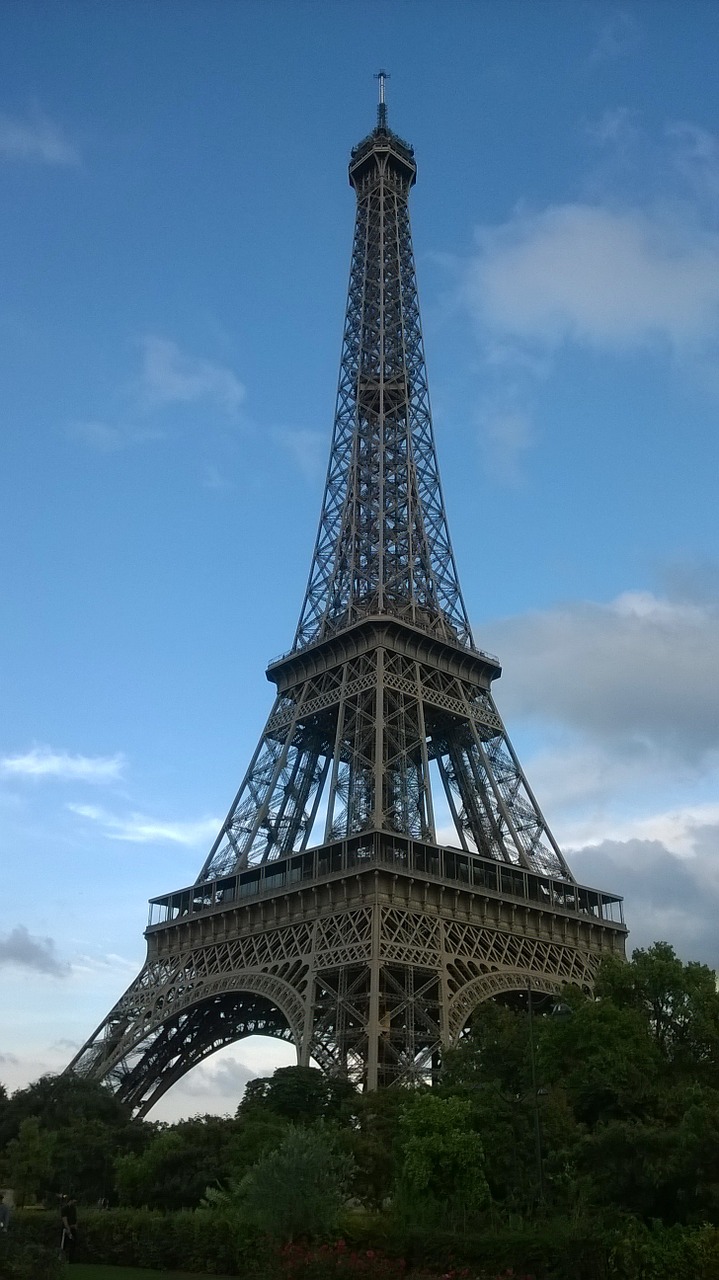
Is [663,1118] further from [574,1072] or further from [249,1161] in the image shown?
[249,1161]

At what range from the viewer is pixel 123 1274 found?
2494 cm

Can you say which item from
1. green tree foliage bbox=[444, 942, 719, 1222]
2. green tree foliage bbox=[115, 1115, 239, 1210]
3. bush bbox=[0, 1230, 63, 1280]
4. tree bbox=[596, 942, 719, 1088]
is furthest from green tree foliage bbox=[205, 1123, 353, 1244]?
tree bbox=[596, 942, 719, 1088]

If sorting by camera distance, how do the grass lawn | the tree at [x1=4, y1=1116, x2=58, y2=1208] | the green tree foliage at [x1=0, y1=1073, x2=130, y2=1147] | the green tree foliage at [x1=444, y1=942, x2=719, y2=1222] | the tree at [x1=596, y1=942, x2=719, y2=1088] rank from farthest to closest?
1. the green tree foliage at [x1=0, y1=1073, x2=130, y2=1147]
2. the tree at [x1=4, y1=1116, x2=58, y2=1208]
3. the tree at [x1=596, y1=942, x2=719, y2=1088]
4. the grass lawn
5. the green tree foliage at [x1=444, y1=942, x2=719, y2=1222]

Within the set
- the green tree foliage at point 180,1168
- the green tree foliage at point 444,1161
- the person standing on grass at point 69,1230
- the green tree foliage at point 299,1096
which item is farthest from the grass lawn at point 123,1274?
the green tree foliage at point 299,1096

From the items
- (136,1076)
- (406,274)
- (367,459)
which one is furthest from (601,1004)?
(406,274)

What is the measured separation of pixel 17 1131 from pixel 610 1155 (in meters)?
35.1

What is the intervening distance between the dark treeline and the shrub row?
0.44m

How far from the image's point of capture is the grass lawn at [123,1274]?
2381 cm

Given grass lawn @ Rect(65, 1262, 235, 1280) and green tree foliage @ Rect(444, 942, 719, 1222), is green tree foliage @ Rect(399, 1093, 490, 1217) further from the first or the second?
grass lawn @ Rect(65, 1262, 235, 1280)

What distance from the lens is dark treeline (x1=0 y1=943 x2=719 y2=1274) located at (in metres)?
23.9

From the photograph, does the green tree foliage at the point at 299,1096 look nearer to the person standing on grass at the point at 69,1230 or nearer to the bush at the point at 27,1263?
the person standing on grass at the point at 69,1230

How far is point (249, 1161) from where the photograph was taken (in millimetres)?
33625

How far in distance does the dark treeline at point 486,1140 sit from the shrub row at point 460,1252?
1.44ft

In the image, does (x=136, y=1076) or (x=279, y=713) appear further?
(x=279, y=713)
